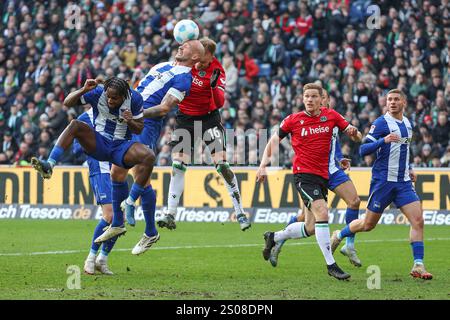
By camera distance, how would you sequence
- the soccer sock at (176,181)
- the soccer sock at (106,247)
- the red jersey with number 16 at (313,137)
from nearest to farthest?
the red jersey with number 16 at (313,137) → the soccer sock at (106,247) → the soccer sock at (176,181)

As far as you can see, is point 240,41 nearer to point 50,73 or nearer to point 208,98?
point 50,73

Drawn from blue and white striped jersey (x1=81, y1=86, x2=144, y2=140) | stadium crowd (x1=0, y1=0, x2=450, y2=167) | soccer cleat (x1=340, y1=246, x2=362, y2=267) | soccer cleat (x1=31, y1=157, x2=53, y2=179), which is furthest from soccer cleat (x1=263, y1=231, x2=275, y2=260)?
stadium crowd (x1=0, y1=0, x2=450, y2=167)

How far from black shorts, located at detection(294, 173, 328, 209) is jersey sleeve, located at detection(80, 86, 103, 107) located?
104 inches

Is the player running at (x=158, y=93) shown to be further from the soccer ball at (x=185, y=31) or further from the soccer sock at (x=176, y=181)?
the soccer sock at (x=176, y=181)

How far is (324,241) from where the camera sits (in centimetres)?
1227

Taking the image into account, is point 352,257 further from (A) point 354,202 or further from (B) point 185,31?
(B) point 185,31

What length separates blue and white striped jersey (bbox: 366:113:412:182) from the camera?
13.1m

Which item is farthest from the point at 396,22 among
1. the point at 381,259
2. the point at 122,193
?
the point at 122,193

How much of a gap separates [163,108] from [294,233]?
245 centimetres

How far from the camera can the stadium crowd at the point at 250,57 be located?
23.8m

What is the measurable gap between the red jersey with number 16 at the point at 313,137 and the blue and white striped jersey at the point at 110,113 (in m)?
1.91

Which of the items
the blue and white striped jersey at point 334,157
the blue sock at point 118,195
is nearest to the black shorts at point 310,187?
the blue and white striped jersey at point 334,157

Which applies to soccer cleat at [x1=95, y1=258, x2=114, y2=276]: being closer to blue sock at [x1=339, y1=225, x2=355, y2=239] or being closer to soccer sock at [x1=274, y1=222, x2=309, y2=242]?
soccer sock at [x1=274, y1=222, x2=309, y2=242]

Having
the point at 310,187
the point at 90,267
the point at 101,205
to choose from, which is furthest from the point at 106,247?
the point at 310,187
